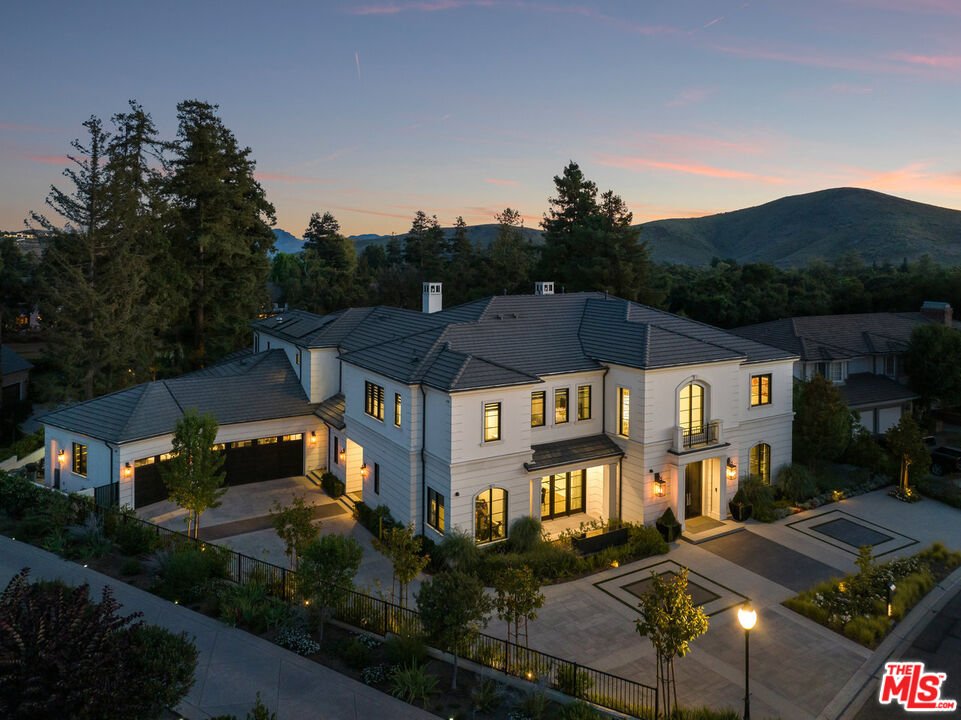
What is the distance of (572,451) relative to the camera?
21688mm

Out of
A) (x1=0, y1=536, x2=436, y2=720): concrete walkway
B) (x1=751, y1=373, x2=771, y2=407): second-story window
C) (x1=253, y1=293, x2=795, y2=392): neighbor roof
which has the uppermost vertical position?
(x1=253, y1=293, x2=795, y2=392): neighbor roof

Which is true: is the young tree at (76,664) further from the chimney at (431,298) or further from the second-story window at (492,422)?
the chimney at (431,298)

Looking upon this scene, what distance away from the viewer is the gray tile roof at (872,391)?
3219cm

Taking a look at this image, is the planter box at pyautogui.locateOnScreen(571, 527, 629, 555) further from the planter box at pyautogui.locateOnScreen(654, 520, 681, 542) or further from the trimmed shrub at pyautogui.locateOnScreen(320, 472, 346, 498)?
the trimmed shrub at pyautogui.locateOnScreen(320, 472, 346, 498)

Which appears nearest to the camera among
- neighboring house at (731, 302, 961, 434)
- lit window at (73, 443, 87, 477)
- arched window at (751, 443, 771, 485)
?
lit window at (73, 443, 87, 477)

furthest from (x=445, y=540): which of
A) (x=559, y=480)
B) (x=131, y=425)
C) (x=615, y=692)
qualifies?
(x=131, y=425)

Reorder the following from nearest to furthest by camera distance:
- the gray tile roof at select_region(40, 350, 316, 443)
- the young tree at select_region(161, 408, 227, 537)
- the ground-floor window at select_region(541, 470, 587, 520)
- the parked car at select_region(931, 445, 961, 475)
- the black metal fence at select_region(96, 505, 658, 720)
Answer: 1. the black metal fence at select_region(96, 505, 658, 720)
2. the young tree at select_region(161, 408, 227, 537)
3. the ground-floor window at select_region(541, 470, 587, 520)
4. the gray tile roof at select_region(40, 350, 316, 443)
5. the parked car at select_region(931, 445, 961, 475)

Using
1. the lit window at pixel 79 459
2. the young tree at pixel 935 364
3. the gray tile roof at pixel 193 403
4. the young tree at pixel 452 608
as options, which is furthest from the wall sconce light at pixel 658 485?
the young tree at pixel 935 364

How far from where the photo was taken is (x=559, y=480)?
2259cm

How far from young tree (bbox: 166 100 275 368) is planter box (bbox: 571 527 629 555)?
3495 cm

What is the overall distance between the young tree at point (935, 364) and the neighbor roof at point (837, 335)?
1.15 m

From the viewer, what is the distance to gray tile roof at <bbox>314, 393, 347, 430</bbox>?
26047 millimetres

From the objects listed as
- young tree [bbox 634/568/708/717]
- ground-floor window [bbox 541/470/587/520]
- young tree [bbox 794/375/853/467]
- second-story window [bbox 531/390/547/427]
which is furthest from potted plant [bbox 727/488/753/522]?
young tree [bbox 634/568/708/717]

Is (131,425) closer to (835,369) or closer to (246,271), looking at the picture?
(246,271)
